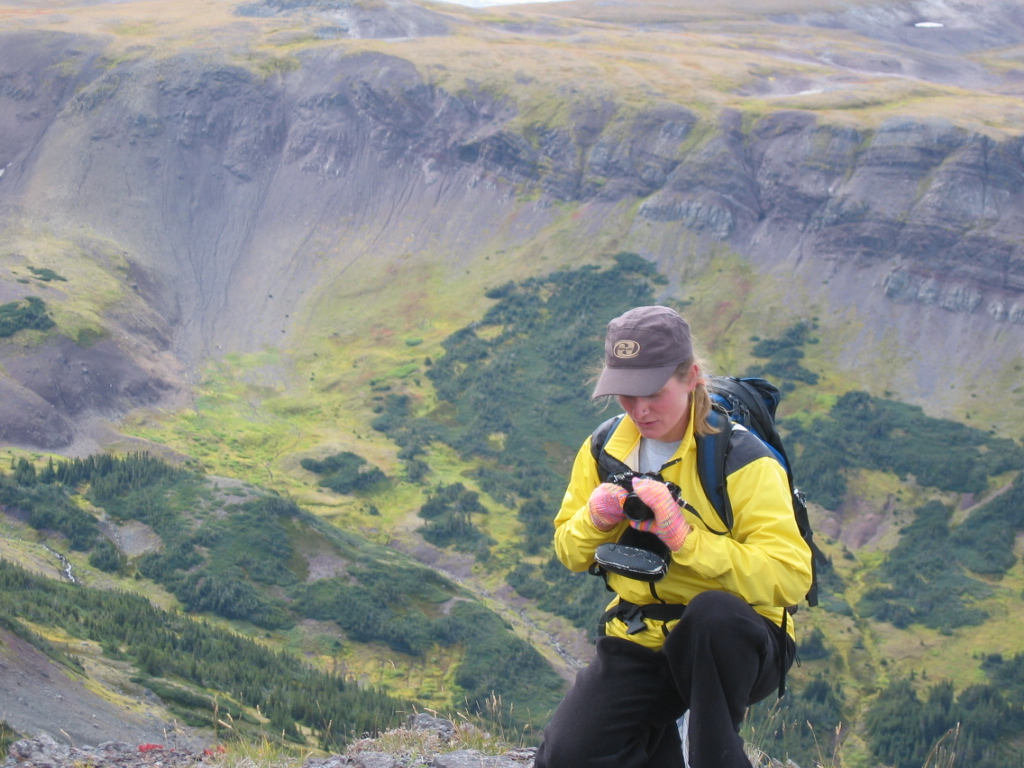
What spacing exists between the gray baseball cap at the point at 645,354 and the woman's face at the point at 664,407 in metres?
0.07

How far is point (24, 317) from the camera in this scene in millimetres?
60219

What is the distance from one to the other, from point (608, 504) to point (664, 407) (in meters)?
0.67

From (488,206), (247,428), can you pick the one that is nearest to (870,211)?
(488,206)

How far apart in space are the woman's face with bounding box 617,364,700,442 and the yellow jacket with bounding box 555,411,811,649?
105 mm

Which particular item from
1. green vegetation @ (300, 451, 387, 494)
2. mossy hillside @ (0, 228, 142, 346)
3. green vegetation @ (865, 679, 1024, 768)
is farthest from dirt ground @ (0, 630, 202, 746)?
mossy hillside @ (0, 228, 142, 346)

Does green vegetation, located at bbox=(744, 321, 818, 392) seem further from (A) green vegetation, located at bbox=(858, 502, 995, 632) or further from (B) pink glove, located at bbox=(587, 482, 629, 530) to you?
(B) pink glove, located at bbox=(587, 482, 629, 530)

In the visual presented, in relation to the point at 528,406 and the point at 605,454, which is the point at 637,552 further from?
the point at 528,406

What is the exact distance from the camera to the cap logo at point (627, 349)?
17.4 ft

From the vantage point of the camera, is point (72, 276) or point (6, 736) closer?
point (6, 736)

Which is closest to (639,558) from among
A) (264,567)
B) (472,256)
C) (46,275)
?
(264,567)

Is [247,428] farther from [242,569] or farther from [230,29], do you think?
[230,29]

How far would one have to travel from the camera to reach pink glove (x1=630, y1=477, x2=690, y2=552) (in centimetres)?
485

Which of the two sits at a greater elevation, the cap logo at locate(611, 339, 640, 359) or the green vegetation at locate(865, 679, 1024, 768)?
the cap logo at locate(611, 339, 640, 359)

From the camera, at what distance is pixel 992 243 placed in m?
75.6
